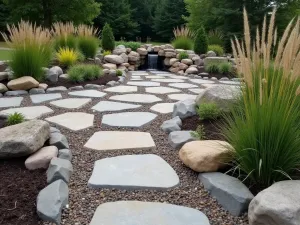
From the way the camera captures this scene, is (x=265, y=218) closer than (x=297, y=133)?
Yes

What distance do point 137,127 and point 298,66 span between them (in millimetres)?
1740

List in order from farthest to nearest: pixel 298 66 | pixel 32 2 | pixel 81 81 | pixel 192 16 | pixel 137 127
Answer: pixel 192 16
pixel 32 2
pixel 81 81
pixel 137 127
pixel 298 66

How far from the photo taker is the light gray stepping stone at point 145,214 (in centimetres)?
147

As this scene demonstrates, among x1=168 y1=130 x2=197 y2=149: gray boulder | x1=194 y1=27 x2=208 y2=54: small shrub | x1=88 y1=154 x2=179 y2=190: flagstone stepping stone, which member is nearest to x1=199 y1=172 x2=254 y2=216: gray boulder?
x1=88 y1=154 x2=179 y2=190: flagstone stepping stone

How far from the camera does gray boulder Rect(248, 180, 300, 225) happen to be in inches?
50.4

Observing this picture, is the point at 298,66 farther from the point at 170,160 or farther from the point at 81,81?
the point at 81,81

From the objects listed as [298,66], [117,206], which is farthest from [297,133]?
[117,206]

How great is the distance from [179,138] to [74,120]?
1.16 metres

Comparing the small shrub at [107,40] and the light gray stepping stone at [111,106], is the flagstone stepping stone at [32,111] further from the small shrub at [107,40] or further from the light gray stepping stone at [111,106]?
the small shrub at [107,40]

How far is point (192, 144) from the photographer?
2.11m

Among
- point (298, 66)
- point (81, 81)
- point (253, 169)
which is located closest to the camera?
point (298, 66)

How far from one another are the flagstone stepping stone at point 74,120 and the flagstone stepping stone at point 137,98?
2.78 ft

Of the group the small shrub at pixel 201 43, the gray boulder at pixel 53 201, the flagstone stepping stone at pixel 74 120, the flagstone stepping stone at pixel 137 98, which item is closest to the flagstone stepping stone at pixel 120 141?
the flagstone stepping stone at pixel 74 120

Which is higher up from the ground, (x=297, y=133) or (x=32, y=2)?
(x=32, y=2)
